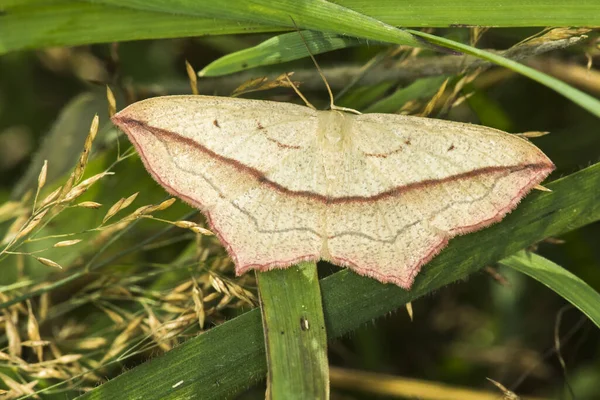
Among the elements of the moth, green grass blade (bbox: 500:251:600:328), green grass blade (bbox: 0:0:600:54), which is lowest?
green grass blade (bbox: 500:251:600:328)

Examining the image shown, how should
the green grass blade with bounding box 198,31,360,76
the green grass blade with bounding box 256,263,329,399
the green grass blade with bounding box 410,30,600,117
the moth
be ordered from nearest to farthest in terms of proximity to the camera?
the green grass blade with bounding box 410,30,600,117 → the green grass blade with bounding box 256,263,329,399 → the moth → the green grass blade with bounding box 198,31,360,76

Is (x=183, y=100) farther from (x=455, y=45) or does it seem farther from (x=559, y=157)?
(x=559, y=157)

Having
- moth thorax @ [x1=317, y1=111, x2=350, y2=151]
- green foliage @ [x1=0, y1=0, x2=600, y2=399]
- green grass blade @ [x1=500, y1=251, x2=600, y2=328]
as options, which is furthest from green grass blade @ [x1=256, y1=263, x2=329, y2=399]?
green grass blade @ [x1=500, y1=251, x2=600, y2=328]

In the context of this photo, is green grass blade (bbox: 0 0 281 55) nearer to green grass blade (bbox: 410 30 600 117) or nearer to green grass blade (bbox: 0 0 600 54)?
green grass blade (bbox: 0 0 600 54)

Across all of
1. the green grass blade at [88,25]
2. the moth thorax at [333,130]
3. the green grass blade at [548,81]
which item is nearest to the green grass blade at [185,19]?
the green grass blade at [88,25]

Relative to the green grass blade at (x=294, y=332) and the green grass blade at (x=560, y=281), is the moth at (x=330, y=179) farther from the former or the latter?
the green grass blade at (x=560, y=281)

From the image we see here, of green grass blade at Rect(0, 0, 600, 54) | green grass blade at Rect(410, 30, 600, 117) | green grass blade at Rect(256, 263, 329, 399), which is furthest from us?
green grass blade at Rect(0, 0, 600, 54)

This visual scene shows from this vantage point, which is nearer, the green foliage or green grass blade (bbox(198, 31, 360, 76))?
the green foliage
